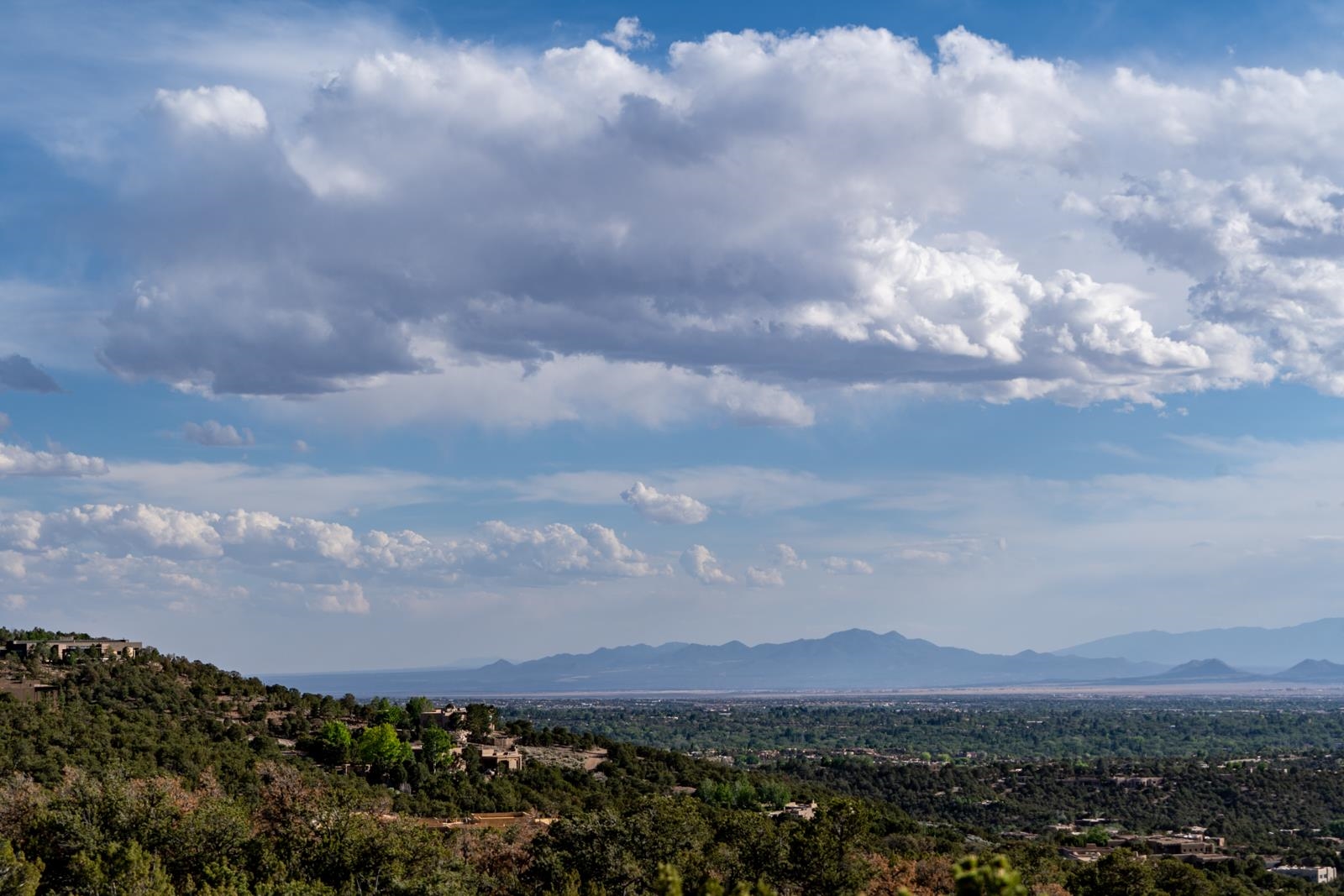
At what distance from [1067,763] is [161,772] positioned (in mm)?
116741

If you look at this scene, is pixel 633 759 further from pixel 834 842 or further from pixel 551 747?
pixel 834 842

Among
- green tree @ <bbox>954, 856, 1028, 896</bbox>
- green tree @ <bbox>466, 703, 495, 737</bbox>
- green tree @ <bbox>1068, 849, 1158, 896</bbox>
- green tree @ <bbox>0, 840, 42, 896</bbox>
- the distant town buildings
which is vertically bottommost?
the distant town buildings

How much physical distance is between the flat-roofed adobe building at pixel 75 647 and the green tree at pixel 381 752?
20.8 meters

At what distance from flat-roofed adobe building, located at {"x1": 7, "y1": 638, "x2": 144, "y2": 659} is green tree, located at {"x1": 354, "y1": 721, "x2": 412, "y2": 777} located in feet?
68.2

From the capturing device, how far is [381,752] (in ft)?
262

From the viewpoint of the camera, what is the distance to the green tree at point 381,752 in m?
79.4

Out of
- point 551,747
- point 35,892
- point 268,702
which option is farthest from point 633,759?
point 35,892

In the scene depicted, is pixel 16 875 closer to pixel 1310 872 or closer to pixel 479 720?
pixel 479 720

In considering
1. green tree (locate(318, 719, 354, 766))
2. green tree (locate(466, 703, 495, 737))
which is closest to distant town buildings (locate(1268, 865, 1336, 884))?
green tree (locate(466, 703, 495, 737))

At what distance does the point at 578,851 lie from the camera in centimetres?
4928

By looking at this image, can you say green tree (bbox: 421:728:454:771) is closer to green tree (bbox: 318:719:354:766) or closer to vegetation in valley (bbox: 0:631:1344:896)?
vegetation in valley (bbox: 0:631:1344:896)

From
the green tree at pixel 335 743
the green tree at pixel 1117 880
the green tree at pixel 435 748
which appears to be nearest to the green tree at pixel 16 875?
the green tree at pixel 1117 880

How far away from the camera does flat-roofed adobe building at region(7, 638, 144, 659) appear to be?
87.5m

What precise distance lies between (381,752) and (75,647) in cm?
2454
